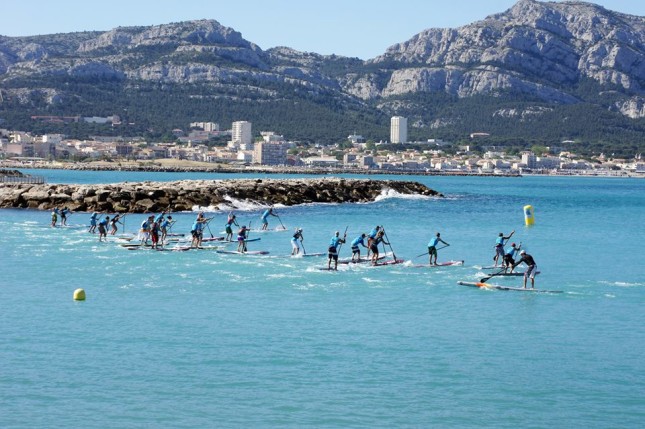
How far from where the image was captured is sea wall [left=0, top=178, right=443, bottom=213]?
7056 cm

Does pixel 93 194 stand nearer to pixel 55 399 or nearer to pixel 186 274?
pixel 186 274

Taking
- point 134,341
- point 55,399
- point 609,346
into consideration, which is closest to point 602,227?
point 609,346

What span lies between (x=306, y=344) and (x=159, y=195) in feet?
168

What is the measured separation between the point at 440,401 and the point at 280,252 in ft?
83.6

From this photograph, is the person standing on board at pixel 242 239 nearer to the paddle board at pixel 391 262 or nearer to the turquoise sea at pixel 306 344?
the turquoise sea at pixel 306 344

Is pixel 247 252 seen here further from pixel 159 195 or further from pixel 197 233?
pixel 159 195

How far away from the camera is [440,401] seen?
2033 cm

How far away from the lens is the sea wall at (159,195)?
7056 centimetres

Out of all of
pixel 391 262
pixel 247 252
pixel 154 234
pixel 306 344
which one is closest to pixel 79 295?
pixel 306 344

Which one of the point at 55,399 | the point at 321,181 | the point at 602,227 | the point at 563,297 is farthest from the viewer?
the point at 321,181

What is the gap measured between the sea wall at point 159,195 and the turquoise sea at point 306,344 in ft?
85.7

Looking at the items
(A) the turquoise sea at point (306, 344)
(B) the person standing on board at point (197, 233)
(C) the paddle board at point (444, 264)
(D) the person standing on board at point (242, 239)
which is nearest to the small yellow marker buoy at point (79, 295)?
(A) the turquoise sea at point (306, 344)

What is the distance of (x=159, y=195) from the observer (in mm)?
74375

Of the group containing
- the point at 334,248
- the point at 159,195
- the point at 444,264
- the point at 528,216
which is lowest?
the point at 444,264
